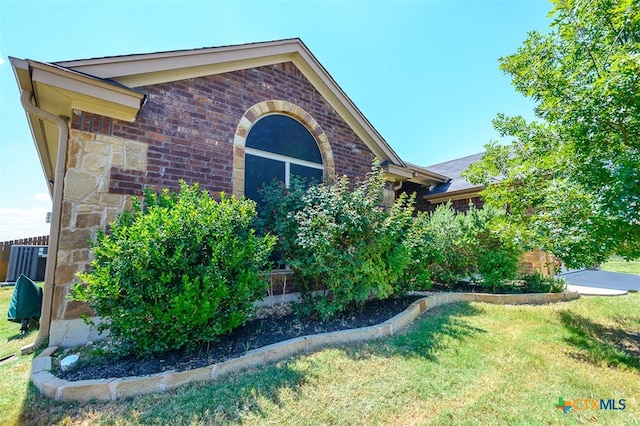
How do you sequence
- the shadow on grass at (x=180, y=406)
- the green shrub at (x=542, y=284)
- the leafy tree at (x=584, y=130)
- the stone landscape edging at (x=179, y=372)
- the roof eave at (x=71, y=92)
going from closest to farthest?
the shadow on grass at (x=180, y=406)
the stone landscape edging at (x=179, y=372)
the leafy tree at (x=584, y=130)
the roof eave at (x=71, y=92)
the green shrub at (x=542, y=284)

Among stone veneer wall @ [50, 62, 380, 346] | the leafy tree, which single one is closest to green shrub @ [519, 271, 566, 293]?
the leafy tree

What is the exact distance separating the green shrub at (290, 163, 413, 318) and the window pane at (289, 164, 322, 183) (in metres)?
1.41

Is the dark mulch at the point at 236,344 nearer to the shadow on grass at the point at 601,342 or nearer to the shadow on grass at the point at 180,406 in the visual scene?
the shadow on grass at the point at 180,406

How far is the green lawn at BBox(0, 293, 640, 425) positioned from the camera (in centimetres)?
229

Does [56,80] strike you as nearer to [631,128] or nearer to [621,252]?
[631,128]

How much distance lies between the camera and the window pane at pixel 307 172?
241 inches

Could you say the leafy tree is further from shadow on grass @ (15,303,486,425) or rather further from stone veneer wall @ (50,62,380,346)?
stone veneer wall @ (50,62,380,346)

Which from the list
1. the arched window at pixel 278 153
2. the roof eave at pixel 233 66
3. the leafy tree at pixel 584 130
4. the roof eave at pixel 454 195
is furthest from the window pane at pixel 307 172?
the roof eave at pixel 454 195

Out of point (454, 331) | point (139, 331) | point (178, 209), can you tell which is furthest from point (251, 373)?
point (454, 331)

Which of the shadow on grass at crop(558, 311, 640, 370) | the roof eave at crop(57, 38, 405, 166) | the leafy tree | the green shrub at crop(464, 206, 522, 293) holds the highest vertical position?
the roof eave at crop(57, 38, 405, 166)

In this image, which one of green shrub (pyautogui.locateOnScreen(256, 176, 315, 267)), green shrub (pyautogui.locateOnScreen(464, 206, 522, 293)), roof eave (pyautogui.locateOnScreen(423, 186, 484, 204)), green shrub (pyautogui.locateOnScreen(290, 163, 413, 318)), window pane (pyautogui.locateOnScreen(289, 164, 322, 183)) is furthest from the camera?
roof eave (pyautogui.locateOnScreen(423, 186, 484, 204))

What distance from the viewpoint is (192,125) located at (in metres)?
4.86

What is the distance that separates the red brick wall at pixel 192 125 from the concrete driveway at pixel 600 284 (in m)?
9.28

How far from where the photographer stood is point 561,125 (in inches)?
144
